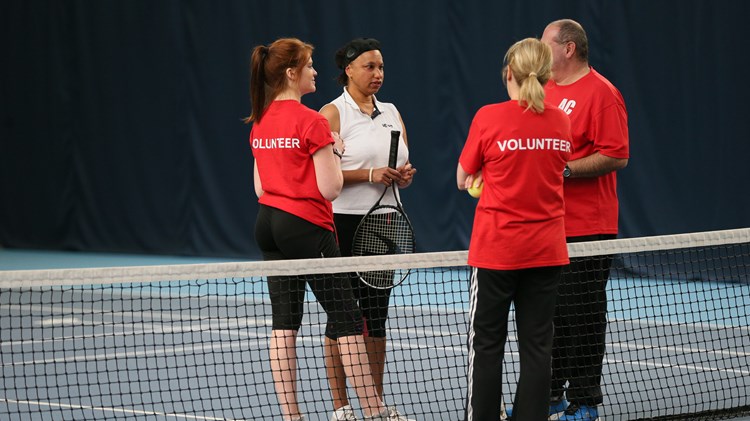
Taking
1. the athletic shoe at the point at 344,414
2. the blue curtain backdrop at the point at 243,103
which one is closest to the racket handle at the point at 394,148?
the athletic shoe at the point at 344,414

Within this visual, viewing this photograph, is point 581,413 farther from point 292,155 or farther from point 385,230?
point 292,155

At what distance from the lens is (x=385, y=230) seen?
471 cm

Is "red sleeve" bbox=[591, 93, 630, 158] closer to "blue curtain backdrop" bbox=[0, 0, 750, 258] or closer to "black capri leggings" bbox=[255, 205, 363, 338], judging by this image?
"black capri leggings" bbox=[255, 205, 363, 338]

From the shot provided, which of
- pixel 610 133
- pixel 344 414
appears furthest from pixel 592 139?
pixel 344 414

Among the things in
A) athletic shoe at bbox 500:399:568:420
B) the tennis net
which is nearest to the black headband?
the tennis net

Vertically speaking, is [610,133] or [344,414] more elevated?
[610,133]

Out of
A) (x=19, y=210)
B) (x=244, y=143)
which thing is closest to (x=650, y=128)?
(x=244, y=143)

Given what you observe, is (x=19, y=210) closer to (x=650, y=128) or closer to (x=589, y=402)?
Result: (x=650, y=128)

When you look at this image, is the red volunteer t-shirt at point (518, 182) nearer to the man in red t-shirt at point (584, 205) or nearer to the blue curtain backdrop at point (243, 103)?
the man in red t-shirt at point (584, 205)

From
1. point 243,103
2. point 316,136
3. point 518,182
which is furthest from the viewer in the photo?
point 243,103

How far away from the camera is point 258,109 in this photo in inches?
171

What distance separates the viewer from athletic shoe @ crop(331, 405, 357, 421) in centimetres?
446

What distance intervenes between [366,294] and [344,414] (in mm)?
531

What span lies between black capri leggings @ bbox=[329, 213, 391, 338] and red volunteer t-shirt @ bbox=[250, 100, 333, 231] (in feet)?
1.33
